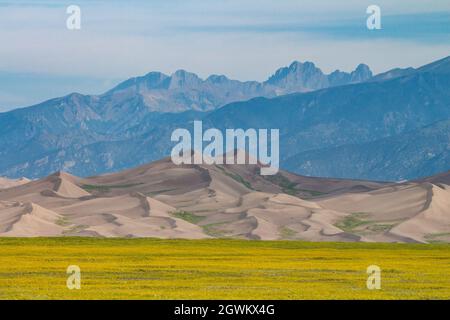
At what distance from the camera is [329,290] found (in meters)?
60.3

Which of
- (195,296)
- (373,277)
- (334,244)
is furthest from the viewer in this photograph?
(334,244)

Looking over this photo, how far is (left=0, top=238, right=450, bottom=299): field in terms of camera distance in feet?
190

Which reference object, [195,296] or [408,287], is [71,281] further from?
[408,287]

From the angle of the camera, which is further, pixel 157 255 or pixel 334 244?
pixel 334 244

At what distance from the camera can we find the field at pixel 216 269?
5797cm

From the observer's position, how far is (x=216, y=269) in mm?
77688

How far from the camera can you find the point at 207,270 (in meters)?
76.6

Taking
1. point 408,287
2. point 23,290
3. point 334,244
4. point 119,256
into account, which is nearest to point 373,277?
point 408,287
